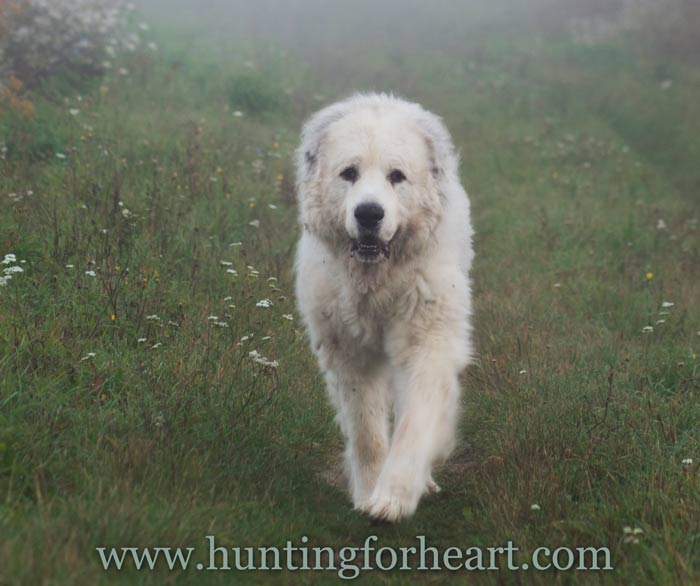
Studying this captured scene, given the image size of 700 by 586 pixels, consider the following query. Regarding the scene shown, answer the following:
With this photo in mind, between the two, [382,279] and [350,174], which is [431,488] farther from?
[350,174]

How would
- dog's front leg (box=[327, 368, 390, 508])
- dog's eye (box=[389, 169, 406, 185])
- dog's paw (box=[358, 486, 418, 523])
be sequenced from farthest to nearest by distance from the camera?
dog's front leg (box=[327, 368, 390, 508]) → dog's eye (box=[389, 169, 406, 185]) → dog's paw (box=[358, 486, 418, 523])

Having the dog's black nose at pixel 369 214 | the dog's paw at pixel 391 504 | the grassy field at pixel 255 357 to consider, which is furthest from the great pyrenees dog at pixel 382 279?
the grassy field at pixel 255 357

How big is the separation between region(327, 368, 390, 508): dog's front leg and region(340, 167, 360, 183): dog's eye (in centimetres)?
99

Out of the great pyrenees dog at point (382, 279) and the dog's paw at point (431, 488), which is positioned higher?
the great pyrenees dog at point (382, 279)

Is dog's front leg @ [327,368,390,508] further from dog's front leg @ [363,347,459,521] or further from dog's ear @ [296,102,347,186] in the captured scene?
dog's ear @ [296,102,347,186]

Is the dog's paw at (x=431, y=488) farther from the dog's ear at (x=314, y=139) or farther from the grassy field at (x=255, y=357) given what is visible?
the dog's ear at (x=314, y=139)

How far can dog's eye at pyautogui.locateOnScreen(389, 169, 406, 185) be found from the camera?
3.94 metres

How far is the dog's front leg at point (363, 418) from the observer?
4.29m

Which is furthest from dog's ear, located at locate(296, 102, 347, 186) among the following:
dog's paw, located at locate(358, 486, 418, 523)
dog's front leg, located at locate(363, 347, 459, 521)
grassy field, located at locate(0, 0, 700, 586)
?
dog's paw, located at locate(358, 486, 418, 523)

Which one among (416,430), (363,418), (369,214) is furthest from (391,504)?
(369,214)

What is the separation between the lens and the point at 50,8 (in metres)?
9.45

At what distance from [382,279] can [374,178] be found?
1.58ft

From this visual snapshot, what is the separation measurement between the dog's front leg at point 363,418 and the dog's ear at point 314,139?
3.38 ft

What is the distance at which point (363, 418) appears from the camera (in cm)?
432
